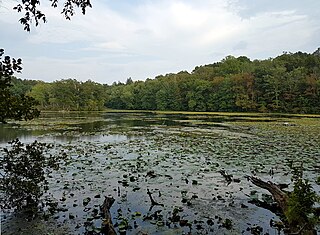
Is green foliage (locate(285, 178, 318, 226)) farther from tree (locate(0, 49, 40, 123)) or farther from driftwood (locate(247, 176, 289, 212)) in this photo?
tree (locate(0, 49, 40, 123))

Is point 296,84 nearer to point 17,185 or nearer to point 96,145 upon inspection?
point 96,145

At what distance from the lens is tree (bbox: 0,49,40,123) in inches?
190

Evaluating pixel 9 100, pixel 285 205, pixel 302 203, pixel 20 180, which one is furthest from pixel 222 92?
pixel 9 100

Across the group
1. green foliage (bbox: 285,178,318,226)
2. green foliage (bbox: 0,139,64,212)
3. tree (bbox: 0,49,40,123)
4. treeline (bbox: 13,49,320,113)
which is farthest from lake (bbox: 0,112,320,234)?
treeline (bbox: 13,49,320,113)

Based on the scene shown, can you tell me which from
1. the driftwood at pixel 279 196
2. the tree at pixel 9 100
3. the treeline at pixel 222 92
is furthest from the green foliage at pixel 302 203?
the treeline at pixel 222 92

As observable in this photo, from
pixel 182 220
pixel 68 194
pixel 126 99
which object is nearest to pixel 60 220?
pixel 68 194

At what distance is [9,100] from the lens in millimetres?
5164

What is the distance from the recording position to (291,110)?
66250mm

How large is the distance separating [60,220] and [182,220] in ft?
9.67

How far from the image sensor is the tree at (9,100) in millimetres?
4836

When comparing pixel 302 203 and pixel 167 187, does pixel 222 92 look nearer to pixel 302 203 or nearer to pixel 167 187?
pixel 167 187

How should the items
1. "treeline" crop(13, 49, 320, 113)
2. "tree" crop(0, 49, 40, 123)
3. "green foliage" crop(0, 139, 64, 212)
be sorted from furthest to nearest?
"treeline" crop(13, 49, 320, 113) → "green foliage" crop(0, 139, 64, 212) → "tree" crop(0, 49, 40, 123)

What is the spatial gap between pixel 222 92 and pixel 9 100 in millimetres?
75504

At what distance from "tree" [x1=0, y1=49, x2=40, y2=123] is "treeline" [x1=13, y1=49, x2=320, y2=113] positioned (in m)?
65.8
